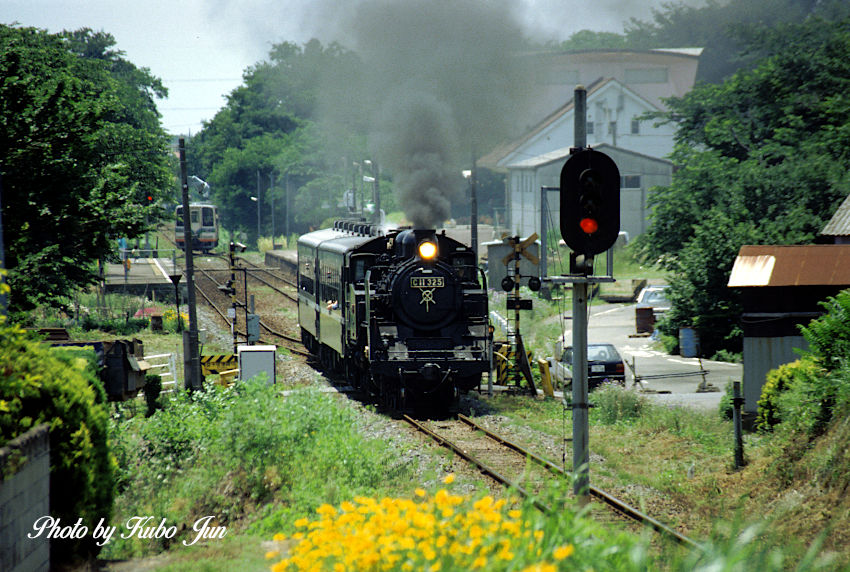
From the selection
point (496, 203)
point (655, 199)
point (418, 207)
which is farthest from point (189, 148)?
point (418, 207)

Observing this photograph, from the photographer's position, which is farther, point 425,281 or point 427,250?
point 427,250

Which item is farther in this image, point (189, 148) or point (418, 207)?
point (189, 148)

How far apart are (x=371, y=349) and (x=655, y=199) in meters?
19.6

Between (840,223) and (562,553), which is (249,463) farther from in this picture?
(840,223)

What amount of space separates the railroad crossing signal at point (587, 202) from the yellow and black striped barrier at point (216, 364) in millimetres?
17919

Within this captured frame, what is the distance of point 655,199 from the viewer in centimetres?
3422

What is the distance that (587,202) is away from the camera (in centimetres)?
821

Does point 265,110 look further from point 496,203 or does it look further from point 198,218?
point 198,218

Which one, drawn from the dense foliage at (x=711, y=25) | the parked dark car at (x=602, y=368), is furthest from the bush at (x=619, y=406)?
the dense foliage at (x=711, y=25)

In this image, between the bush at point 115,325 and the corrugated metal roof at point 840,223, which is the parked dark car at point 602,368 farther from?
the bush at point 115,325

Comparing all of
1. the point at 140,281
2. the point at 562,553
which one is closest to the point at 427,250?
the point at 562,553

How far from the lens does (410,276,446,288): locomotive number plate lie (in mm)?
17859

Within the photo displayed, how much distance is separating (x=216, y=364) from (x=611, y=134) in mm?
45089

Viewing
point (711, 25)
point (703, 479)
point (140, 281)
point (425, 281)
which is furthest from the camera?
point (711, 25)
